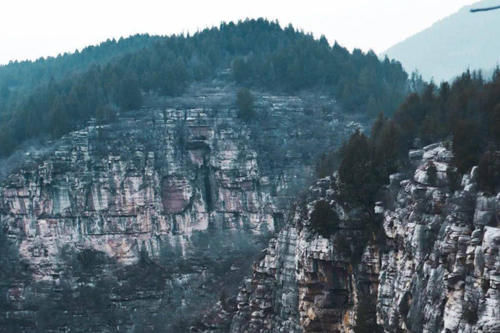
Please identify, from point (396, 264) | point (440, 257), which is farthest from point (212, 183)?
point (440, 257)

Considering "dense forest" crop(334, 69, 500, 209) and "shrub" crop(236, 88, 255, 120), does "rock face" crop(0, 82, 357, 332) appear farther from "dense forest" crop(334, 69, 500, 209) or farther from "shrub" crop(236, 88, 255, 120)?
"dense forest" crop(334, 69, 500, 209)

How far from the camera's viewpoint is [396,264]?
3803cm

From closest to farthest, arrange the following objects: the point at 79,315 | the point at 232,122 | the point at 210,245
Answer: the point at 79,315
the point at 210,245
the point at 232,122

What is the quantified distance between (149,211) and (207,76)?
20.5 metres

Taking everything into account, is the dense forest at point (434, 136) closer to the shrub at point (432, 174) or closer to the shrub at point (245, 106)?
the shrub at point (432, 174)

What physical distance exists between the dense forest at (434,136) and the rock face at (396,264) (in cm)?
85

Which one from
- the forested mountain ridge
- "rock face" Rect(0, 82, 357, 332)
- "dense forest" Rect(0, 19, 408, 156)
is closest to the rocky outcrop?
"rock face" Rect(0, 82, 357, 332)

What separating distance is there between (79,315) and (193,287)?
8771 mm

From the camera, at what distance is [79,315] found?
7831cm

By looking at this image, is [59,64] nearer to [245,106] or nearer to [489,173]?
[245,106]

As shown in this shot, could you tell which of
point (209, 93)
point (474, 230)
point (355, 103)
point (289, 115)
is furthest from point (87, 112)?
point (474, 230)

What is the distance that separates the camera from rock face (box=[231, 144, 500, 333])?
98.6 ft

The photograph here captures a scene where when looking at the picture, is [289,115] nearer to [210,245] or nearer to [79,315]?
[210,245]

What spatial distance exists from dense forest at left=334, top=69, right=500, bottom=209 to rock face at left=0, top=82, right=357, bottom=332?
30660 mm
